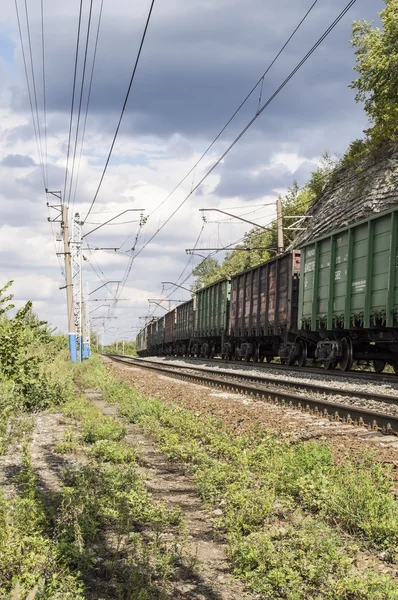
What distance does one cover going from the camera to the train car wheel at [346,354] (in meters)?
18.2

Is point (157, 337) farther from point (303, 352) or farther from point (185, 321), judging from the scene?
point (303, 352)

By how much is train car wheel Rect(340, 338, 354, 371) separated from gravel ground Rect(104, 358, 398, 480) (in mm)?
5101

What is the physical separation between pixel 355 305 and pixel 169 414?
304 inches

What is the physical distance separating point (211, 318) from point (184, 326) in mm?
9529

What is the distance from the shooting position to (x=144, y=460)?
721 centimetres

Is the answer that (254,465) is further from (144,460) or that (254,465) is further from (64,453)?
(64,453)

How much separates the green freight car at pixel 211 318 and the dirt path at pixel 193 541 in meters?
24.7

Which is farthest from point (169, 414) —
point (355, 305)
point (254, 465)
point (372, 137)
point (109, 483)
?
point (372, 137)

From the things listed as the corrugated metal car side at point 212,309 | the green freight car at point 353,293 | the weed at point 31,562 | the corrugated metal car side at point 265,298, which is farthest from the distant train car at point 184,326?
the weed at point 31,562

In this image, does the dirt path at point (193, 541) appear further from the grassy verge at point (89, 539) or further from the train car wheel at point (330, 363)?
the train car wheel at point (330, 363)

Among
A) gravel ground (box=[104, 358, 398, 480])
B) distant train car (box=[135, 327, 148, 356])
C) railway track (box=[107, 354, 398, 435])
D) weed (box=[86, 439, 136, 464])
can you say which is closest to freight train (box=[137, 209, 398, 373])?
railway track (box=[107, 354, 398, 435])

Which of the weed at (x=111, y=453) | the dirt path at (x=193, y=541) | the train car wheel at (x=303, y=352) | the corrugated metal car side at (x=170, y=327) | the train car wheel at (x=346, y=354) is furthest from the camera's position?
the corrugated metal car side at (x=170, y=327)

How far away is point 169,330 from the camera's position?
53500mm

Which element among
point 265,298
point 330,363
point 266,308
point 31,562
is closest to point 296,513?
point 31,562
